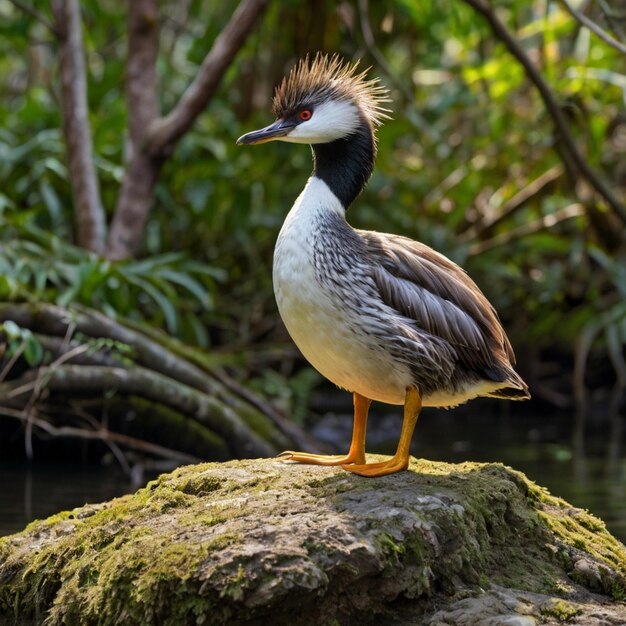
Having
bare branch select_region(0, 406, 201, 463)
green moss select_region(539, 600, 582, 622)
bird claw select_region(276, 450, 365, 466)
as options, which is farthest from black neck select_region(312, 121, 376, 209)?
bare branch select_region(0, 406, 201, 463)

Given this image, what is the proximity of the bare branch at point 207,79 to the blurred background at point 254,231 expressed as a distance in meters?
0.02

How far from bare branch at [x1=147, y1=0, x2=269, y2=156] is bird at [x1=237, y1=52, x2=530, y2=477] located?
4.40m

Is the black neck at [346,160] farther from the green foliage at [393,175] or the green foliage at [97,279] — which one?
the green foliage at [393,175]

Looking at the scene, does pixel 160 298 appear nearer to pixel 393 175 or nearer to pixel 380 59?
pixel 380 59

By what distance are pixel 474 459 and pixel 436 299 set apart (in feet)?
15.3

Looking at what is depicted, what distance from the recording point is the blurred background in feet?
29.4

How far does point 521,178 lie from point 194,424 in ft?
22.0

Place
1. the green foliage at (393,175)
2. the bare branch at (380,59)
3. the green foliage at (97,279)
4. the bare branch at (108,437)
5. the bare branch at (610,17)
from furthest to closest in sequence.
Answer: the green foliage at (393,175) → the bare branch at (380,59) → the green foliage at (97,279) → the bare branch at (108,437) → the bare branch at (610,17)

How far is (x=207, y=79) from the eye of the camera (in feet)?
33.4

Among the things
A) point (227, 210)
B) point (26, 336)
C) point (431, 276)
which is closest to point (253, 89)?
point (227, 210)

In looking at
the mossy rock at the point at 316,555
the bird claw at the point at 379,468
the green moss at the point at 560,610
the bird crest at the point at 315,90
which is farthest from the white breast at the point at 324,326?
the green moss at the point at 560,610

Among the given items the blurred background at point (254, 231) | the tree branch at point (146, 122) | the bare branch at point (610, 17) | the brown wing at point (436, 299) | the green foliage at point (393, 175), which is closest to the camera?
the brown wing at point (436, 299)

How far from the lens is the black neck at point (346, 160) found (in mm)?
5574

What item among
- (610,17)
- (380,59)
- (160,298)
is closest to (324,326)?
(610,17)
